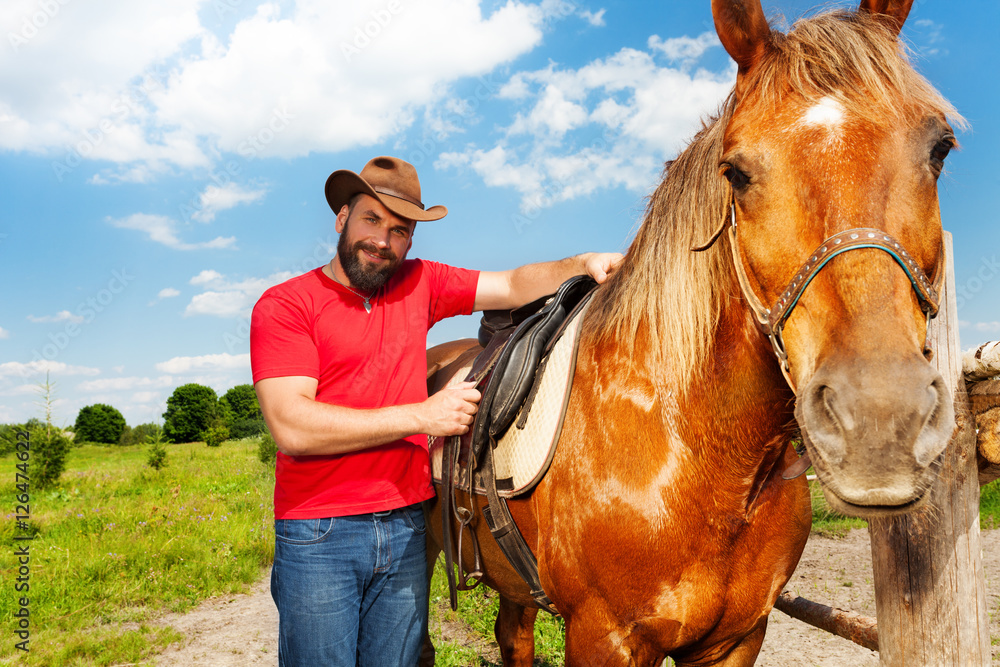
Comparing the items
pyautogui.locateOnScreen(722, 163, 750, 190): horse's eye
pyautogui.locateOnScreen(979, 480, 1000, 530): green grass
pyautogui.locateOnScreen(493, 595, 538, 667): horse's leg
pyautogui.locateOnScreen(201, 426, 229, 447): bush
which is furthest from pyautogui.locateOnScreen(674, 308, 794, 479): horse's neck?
pyautogui.locateOnScreen(201, 426, 229, 447): bush

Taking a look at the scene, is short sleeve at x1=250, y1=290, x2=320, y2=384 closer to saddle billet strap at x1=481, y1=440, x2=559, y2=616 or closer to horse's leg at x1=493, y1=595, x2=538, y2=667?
saddle billet strap at x1=481, y1=440, x2=559, y2=616

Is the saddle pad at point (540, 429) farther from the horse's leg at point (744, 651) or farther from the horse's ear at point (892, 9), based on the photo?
the horse's ear at point (892, 9)

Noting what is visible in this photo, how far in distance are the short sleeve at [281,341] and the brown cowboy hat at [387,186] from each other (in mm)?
613

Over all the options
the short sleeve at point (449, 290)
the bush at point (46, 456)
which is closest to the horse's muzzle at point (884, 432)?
the short sleeve at point (449, 290)

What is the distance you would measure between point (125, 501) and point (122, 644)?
6058mm

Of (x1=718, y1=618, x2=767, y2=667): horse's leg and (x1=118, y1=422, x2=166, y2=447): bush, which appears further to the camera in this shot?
(x1=118, y1=422, x2=166, y2=447): bush

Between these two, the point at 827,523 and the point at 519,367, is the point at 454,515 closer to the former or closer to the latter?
the point at 519,367

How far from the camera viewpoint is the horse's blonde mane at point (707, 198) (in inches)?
54.1

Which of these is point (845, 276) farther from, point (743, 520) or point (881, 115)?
point (743, 520)

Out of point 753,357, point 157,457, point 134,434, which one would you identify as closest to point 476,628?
point 753,357

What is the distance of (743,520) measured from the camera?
5.55 ft

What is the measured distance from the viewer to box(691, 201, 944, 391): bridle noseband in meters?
1.16

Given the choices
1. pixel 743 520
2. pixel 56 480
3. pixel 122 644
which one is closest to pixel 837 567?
pixel 743 520

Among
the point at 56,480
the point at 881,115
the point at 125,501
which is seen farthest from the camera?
the point at 56,480
